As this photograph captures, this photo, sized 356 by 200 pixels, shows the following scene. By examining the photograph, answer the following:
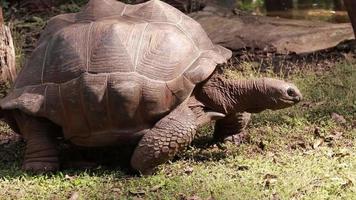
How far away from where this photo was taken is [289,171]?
4.64 m

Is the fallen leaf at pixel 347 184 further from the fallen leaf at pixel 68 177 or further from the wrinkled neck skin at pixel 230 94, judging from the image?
the fallen leaf at pixel 68 177

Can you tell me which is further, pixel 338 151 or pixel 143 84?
pixel 338 151

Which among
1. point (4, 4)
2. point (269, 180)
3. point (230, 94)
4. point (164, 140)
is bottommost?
point (4, 4)

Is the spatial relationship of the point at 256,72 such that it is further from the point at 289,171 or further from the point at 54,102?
the point at 54,102

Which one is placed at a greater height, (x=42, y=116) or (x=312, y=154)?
(x=42, y=116)

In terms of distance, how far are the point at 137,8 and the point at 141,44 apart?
1.51 ft

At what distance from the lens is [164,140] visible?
4.50 meters

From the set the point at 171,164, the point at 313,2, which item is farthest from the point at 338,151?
the point at 313,2

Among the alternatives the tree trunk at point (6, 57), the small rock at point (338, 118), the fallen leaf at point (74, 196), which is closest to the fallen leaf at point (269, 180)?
the fallen leaf at point (74, 196)

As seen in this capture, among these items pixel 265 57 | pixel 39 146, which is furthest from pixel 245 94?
pixel 265 57

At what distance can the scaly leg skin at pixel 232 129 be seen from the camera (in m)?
5.40

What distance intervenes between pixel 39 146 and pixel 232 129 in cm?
167

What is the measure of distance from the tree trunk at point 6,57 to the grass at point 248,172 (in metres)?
1.41

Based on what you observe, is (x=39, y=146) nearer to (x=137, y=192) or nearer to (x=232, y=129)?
(x=137, y=192)
